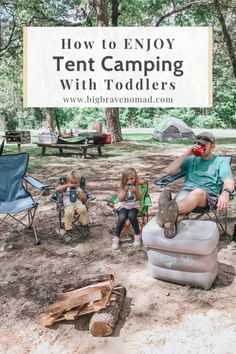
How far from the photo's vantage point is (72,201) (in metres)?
4.64

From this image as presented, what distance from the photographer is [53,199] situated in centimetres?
480

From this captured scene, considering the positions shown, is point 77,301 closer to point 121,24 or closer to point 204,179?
point 204,179

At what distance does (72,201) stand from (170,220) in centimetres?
150

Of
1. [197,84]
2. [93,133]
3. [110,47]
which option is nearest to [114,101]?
[110,47]

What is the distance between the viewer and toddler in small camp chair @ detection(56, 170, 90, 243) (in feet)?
15.1

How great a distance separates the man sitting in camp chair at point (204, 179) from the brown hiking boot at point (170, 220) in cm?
27

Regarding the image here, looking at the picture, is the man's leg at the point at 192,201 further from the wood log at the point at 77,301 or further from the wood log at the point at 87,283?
the wood log at the point at 77,301

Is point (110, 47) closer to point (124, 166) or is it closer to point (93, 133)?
point (93, 133)

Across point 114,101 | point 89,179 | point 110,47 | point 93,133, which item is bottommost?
point 89,179

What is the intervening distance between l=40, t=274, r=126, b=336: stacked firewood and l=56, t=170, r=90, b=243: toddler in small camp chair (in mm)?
1380

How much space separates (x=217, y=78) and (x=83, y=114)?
9.66 meters

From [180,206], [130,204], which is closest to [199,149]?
[180,206]

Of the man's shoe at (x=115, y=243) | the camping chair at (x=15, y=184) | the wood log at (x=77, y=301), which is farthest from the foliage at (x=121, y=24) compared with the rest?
the wood log at (x=77, y=301)

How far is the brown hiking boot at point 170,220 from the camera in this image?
134 inches
